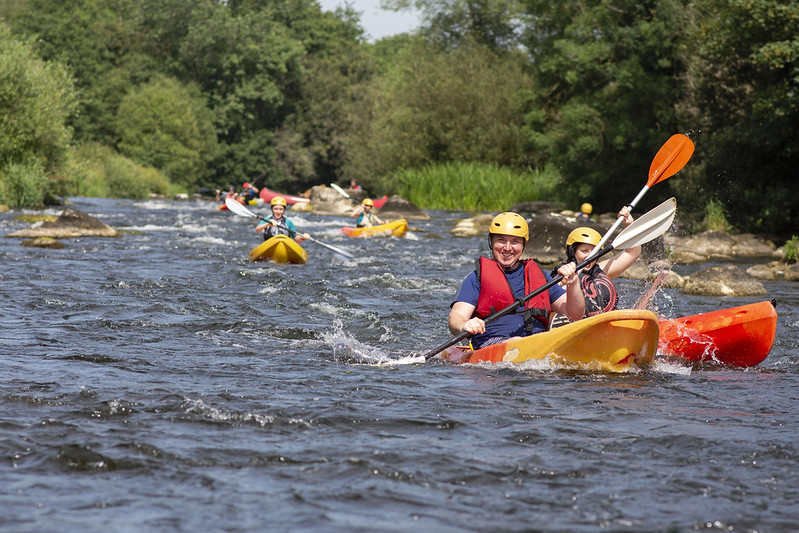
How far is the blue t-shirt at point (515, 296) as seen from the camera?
246 inches

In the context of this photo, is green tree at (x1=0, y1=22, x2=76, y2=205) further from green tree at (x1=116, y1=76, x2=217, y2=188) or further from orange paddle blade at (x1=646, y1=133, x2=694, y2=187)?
green tree at (x1=116, y1=76, x2=217, y2=188)

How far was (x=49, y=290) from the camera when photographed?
9.23m

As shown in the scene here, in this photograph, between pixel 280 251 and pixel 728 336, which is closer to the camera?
pixel 728 336

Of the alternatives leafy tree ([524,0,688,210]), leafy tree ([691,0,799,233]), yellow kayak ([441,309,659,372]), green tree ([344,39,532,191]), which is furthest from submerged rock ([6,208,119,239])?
green tree ([344,39,532,191])

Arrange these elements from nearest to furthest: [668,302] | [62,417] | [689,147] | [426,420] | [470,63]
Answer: [62,417] → [426,420] → [689,147] → [668,302] → [470,63]

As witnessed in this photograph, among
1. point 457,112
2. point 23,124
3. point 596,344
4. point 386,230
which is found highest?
point 457,112

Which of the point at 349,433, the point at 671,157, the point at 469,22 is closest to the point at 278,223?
the point at 671,157

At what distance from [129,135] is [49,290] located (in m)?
40.2

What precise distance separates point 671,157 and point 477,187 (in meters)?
22.3

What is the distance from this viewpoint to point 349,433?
14.2ft

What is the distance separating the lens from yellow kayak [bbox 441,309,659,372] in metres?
5.76

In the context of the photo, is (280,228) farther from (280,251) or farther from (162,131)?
(162,131)

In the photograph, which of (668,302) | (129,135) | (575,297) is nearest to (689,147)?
(575,297)

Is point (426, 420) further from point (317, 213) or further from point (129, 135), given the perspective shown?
point (129, 135)
